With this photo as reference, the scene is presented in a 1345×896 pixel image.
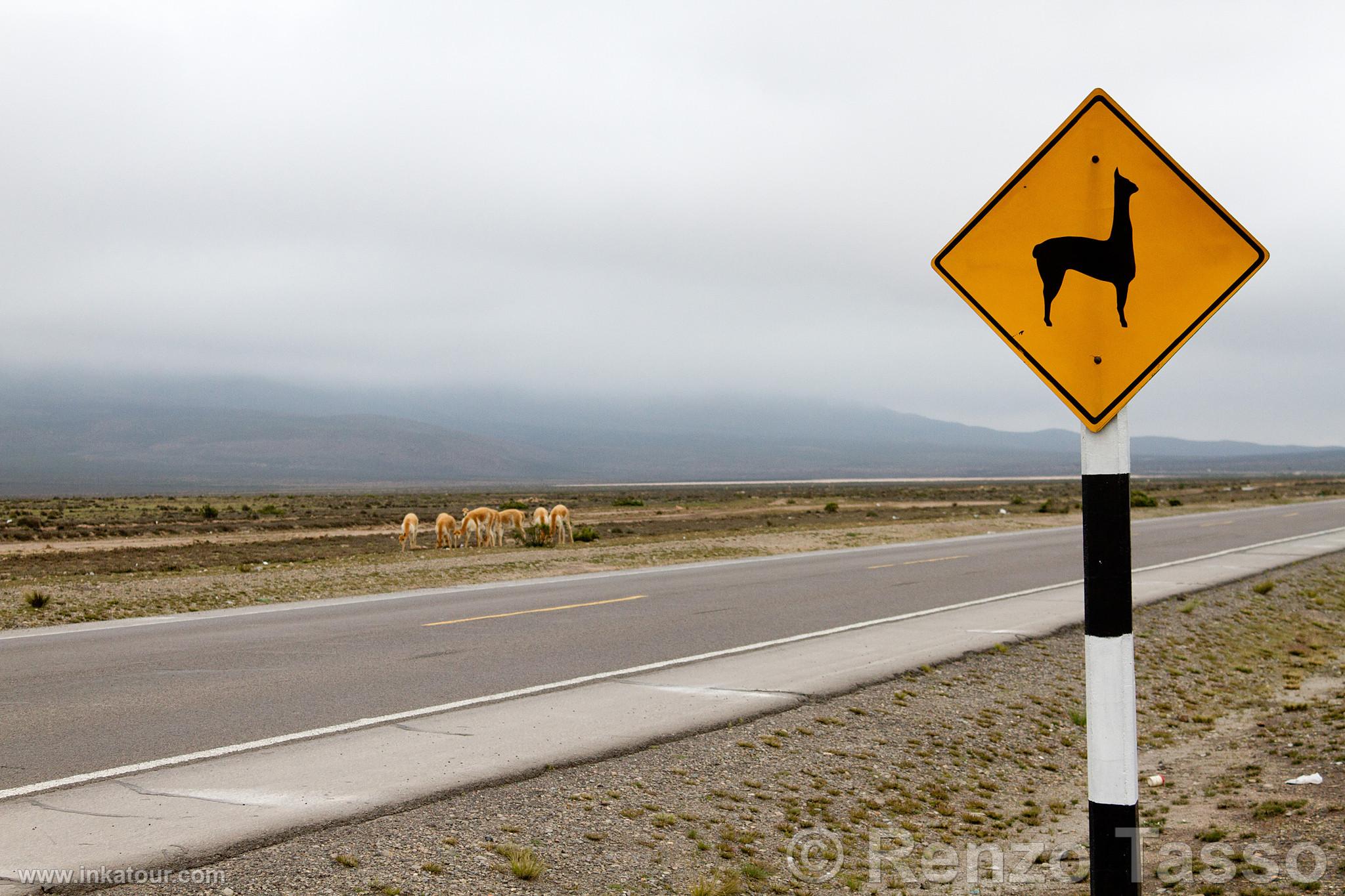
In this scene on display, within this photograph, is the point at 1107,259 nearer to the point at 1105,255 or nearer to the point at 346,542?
the point at 1105,255

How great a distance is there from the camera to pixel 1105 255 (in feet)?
10.6

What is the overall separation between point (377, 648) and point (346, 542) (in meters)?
27.2

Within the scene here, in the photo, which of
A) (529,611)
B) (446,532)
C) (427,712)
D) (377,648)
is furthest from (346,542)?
(427,712)

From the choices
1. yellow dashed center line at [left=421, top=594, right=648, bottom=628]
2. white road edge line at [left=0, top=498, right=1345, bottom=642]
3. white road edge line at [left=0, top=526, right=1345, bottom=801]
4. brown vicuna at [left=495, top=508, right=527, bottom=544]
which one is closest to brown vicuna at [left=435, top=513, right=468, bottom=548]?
brown vicuna at [left=495, top=508, right=527, bottom=544]

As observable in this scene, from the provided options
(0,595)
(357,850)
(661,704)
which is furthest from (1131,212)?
(0,595)

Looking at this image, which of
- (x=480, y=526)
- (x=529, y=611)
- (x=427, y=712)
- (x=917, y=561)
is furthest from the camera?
(x=480, y=526)

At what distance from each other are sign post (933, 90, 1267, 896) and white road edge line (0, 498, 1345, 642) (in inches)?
478

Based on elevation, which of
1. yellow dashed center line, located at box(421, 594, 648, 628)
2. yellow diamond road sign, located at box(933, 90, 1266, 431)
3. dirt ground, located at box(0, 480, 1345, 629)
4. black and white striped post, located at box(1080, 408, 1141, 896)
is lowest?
dirt ground, located at box(0, 480, 1345, 629)

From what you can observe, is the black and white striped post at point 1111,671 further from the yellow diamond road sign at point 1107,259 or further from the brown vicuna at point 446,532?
the brown vicuna at point 446,532

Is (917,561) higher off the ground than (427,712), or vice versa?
(427,712)

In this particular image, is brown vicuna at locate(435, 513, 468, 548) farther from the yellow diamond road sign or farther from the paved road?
the yellow diamond road sign

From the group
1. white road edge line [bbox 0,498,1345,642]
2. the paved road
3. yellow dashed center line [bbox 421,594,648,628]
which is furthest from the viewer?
yellow dashed center line [bbox 421,594,648,628]

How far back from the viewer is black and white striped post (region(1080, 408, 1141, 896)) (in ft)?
9.97

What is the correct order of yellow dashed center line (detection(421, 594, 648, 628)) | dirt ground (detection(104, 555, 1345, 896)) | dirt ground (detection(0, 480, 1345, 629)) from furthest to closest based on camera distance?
dirt ground (detection(0, 480, 1345, 629))
yellow dashed center line (detection(421, 594, 648, 628))
dirt ground (detection(104, 555, 1345, 896))
